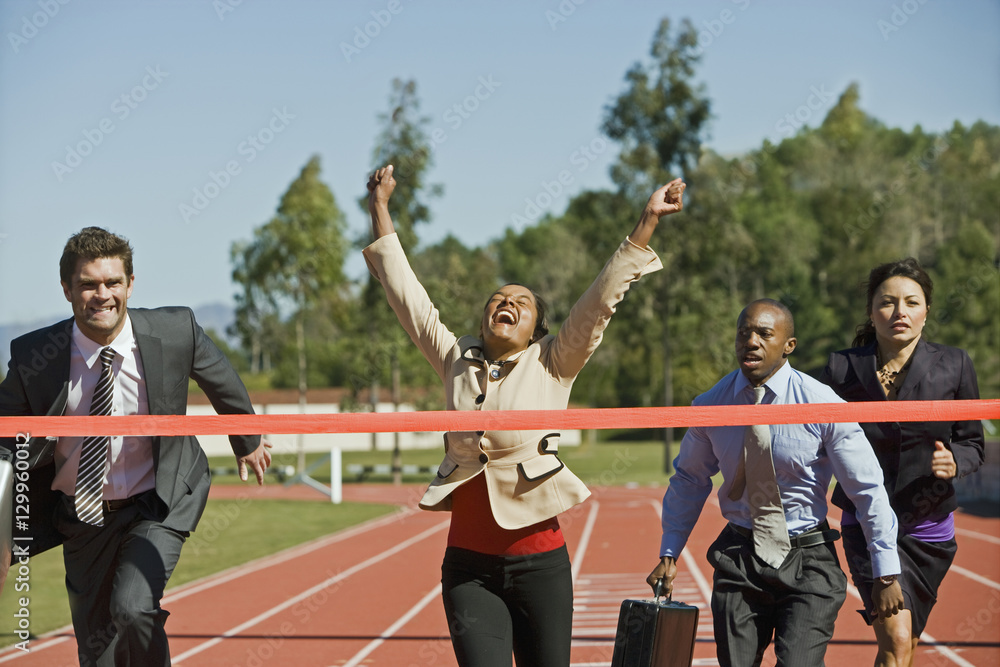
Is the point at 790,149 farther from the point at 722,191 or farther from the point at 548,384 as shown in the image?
the point at 548,384

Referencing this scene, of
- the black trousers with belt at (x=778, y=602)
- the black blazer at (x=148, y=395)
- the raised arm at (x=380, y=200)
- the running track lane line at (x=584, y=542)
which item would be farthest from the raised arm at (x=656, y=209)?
the running track lane line at (x=584, y=542)

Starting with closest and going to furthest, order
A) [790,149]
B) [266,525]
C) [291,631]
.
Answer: [291,631]
[266,525]
[790,149]

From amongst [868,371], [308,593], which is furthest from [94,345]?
[308,593]

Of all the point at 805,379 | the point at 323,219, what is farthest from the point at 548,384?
the point at 323,219

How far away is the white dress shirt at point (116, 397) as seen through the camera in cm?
375

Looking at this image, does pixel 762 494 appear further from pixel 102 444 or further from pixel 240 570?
pixel 240 570

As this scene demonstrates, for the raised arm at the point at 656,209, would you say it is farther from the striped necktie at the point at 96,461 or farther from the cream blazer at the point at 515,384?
the striped necktie at the point at 96,461

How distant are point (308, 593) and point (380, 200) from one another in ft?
25.4

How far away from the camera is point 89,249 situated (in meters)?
3.66

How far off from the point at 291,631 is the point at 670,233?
27173mm

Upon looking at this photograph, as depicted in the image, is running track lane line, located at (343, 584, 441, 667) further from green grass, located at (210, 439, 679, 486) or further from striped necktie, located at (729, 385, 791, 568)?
green grass, located at (210, 439, 679, 486)

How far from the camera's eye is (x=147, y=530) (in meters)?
3.66

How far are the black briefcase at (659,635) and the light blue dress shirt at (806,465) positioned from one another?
1.07ft

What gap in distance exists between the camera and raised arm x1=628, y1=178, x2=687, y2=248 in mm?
3484
